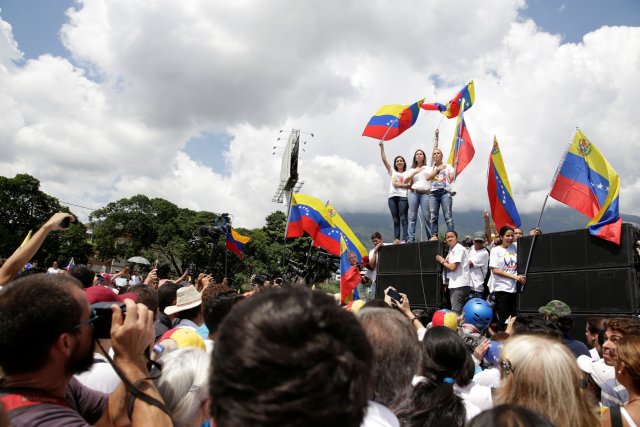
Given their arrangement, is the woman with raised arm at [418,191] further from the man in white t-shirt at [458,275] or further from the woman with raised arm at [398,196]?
the man in white t-shirt at [458,275]

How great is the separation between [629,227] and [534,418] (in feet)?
16.5

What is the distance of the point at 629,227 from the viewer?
532 cm

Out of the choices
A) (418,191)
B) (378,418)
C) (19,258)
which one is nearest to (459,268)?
(418,191)

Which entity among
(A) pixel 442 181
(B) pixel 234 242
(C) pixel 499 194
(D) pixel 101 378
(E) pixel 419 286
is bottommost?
(D) pixel 101 378

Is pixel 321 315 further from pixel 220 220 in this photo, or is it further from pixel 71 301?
pixel 220 220

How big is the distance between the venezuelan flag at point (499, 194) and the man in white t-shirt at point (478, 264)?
2.28 feet

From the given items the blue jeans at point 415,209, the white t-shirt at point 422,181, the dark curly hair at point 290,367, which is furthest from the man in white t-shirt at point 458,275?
the dark curly hair at point 290,367

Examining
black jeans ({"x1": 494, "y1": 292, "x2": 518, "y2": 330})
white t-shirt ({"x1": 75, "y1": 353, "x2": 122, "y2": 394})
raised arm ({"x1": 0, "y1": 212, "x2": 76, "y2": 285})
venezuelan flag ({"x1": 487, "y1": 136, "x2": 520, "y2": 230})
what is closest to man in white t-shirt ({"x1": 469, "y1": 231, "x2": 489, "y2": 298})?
black jeans ({"x1": 494, "y1": 292, "x2": 518, "y2": 330})

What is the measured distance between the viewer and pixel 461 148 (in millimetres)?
9141

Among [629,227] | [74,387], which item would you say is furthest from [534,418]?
[629,227]

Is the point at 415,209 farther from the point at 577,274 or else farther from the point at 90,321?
the point at 90,321

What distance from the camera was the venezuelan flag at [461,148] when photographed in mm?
9062

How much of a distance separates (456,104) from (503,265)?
442cm

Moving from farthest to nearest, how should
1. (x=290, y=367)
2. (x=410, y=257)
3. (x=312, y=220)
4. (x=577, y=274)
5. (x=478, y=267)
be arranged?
(x=312, y=220) → (x=410, y=257) → (x=478, y=267) → (x=577, y=274) → (x=290, y=367)
